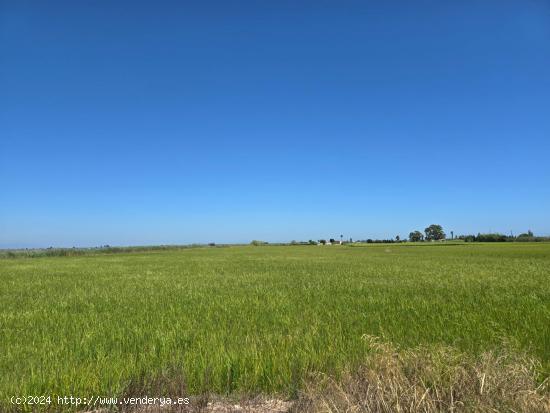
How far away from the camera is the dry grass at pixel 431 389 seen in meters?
4.23

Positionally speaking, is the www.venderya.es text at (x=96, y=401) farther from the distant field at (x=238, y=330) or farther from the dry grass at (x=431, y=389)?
the dry grass at (x=431, y=389)

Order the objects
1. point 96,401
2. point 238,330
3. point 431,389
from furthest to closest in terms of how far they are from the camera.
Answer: point 238,330
point 96,401
point 431,389

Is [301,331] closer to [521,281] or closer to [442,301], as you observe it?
[442,301]

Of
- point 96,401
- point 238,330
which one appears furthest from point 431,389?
point 238,330

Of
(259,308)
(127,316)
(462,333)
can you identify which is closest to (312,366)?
(462,333)

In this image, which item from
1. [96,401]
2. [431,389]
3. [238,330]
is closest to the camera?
[431,389]

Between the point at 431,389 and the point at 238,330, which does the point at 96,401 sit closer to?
the point at 431,389

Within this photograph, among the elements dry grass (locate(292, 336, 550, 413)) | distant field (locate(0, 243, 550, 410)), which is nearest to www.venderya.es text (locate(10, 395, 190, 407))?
distant field (locate(0, 243, 550, 410))

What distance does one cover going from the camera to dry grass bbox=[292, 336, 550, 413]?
4.23 m

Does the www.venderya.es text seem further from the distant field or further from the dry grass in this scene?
the dry grass

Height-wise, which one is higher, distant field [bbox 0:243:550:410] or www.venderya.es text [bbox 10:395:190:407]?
distant field [bbox 0:243:550:410]

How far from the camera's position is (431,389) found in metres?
4.66

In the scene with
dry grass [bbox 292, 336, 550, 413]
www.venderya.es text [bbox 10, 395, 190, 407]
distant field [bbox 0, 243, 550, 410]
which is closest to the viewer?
dry grass [bbox 292, 336, 550, 413]

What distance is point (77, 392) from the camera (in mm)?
5203
